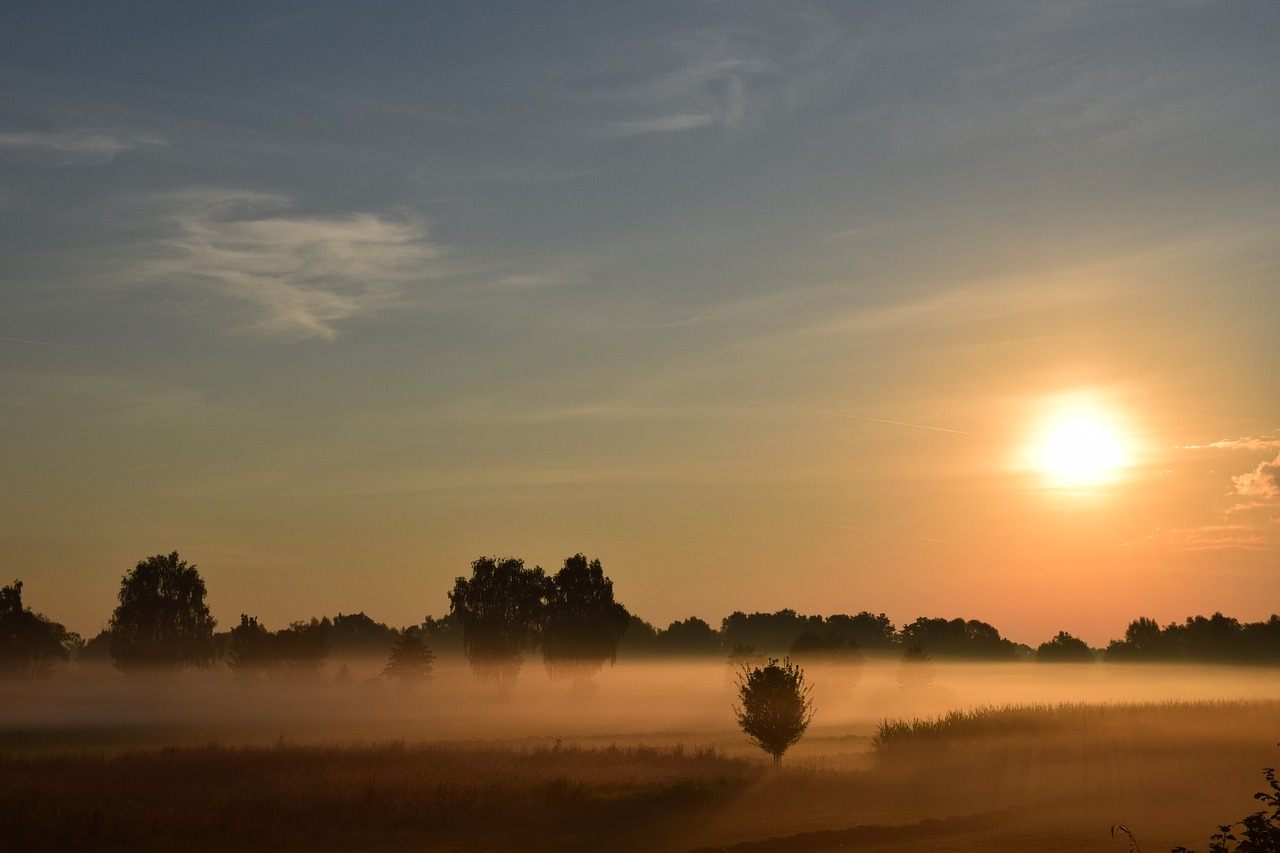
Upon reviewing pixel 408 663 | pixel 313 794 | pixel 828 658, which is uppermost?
pixel 408 663

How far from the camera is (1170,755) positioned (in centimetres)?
5619

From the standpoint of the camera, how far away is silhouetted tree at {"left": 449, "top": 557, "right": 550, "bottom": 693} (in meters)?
119

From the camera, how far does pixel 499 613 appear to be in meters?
122

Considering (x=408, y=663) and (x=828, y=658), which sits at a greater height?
(x=408, y=663)

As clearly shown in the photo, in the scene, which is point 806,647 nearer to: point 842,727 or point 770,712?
point 842,727

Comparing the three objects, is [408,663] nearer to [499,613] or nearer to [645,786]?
[499,613]

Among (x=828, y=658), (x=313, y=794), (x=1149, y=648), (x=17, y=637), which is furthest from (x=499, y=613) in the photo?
(x=1149, y=648)

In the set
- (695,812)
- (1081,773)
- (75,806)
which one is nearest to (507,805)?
(695,812)

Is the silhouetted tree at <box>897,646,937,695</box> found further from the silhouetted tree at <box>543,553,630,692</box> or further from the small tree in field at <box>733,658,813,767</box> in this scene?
the small tree in field at <box>733,658,813,767</box>

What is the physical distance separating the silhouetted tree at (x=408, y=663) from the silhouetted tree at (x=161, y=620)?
22572 mm

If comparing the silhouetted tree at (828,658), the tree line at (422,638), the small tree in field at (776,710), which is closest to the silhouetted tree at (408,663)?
the tree line at (422,638)

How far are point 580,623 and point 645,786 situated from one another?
77448 millimetres

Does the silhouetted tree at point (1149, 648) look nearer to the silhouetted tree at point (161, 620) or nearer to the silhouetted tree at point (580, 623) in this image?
the silhouetted tree at point (580, 623)

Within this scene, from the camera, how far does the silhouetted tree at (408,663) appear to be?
110000 millimetres
